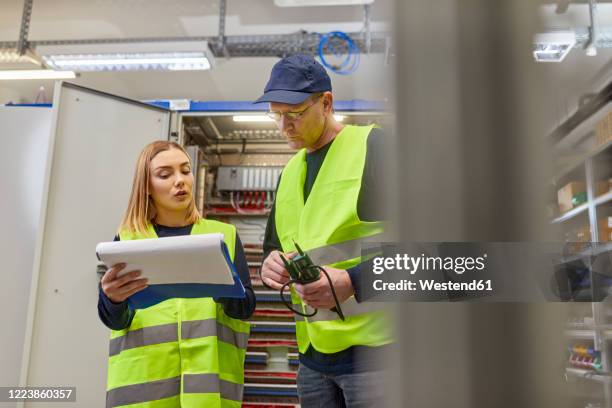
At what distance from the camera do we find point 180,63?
4.48m

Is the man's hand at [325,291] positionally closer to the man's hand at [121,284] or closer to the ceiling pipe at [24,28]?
the man's hand at [121,284]

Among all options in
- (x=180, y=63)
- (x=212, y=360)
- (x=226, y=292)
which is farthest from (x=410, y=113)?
(x=180, y=63)

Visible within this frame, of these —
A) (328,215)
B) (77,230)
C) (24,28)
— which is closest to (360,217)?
(328,215)

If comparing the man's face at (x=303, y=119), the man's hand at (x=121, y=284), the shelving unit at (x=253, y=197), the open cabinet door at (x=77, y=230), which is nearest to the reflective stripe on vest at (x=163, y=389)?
the man's hand at (x=121, y=284)

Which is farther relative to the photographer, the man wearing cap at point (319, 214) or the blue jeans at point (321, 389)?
the blue jeans at point (321, 389)

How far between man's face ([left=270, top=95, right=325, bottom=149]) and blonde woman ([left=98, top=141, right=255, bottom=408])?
1.59ft

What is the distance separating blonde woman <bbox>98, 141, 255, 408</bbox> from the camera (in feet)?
5.10

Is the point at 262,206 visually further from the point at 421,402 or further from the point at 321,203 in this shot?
Result: the point at 421,402

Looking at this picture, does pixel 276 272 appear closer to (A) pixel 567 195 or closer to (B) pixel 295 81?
(B) pixel 295 81

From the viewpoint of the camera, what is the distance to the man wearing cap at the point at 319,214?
1.14 metres

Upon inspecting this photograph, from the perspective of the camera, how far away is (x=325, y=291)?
1.12 meters

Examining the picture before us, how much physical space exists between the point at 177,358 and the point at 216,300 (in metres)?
0.21

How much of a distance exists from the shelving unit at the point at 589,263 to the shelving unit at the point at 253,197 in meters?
2.83

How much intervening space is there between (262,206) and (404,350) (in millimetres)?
4127
